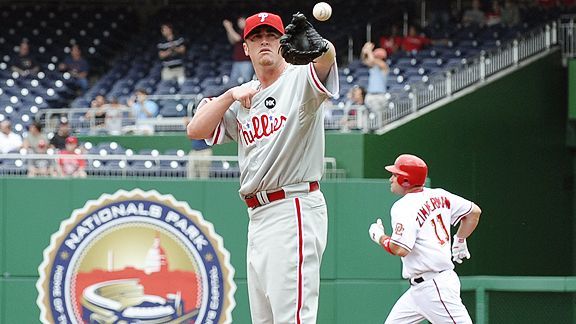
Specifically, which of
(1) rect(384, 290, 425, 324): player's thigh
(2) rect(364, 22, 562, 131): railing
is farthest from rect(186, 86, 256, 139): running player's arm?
(2) rect(364, 22, 562, 131): railing

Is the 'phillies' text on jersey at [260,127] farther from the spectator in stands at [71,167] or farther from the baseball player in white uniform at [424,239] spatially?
the spectator in stands at [71,167]

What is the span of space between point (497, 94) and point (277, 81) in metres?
10.3

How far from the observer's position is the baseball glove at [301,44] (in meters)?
4.85

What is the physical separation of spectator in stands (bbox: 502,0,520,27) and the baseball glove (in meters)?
12.6

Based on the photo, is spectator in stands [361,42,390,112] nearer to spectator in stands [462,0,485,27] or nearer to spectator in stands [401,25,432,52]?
spectator in stands [401,25,432,52]

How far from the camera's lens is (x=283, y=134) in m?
5.24

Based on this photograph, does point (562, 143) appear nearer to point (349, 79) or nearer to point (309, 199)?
point (349, 79)

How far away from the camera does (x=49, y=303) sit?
908 centimetres

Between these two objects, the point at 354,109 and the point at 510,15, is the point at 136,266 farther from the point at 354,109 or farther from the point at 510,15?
the point at 510,15

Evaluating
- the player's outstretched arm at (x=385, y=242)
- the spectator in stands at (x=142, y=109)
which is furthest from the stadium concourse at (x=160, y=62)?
the player's outstretched arm at (x=385, y=242)

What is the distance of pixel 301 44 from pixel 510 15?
13.0 metres

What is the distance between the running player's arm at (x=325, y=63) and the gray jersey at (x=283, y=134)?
99mm

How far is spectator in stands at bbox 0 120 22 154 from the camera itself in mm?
13828

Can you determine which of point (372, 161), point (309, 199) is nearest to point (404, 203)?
point (309, 199)
